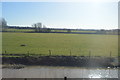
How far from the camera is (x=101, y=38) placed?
6.61m

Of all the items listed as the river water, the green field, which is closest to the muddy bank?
the river water

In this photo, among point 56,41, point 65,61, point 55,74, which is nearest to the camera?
point 55,74

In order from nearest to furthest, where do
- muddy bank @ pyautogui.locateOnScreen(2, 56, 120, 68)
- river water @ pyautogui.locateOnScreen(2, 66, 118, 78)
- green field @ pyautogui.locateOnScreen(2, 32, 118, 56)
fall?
river water @ pyautogui.locateOnScreen(2, 66, 118, 78) → muddy bank @ pyautogui.locateOnScreen(2, 56, 120, 68) → green field @ pyautogui.locateOnScreen(2, 32, 118, 56)

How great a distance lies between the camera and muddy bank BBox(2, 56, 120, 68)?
4578mm

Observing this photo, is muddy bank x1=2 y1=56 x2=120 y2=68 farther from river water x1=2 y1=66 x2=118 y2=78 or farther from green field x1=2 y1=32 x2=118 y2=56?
green field x1=2 y1=32 x2=118 y2=56

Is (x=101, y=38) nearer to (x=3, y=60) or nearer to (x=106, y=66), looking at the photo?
(x=106, y=66)

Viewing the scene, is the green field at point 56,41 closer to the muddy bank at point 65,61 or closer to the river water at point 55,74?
the muddy bank at point 65,61

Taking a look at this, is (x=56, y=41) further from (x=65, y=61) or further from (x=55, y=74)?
(x=55, y=74)

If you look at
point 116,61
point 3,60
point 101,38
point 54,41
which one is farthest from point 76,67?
point 54,41

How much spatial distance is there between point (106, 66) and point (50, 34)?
164 inches

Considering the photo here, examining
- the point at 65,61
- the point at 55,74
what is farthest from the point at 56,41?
the point at 55,74

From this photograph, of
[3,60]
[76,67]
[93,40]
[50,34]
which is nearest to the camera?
[76,67]

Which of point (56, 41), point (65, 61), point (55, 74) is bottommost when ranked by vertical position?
point (55, 74)

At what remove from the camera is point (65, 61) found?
15.7ft
